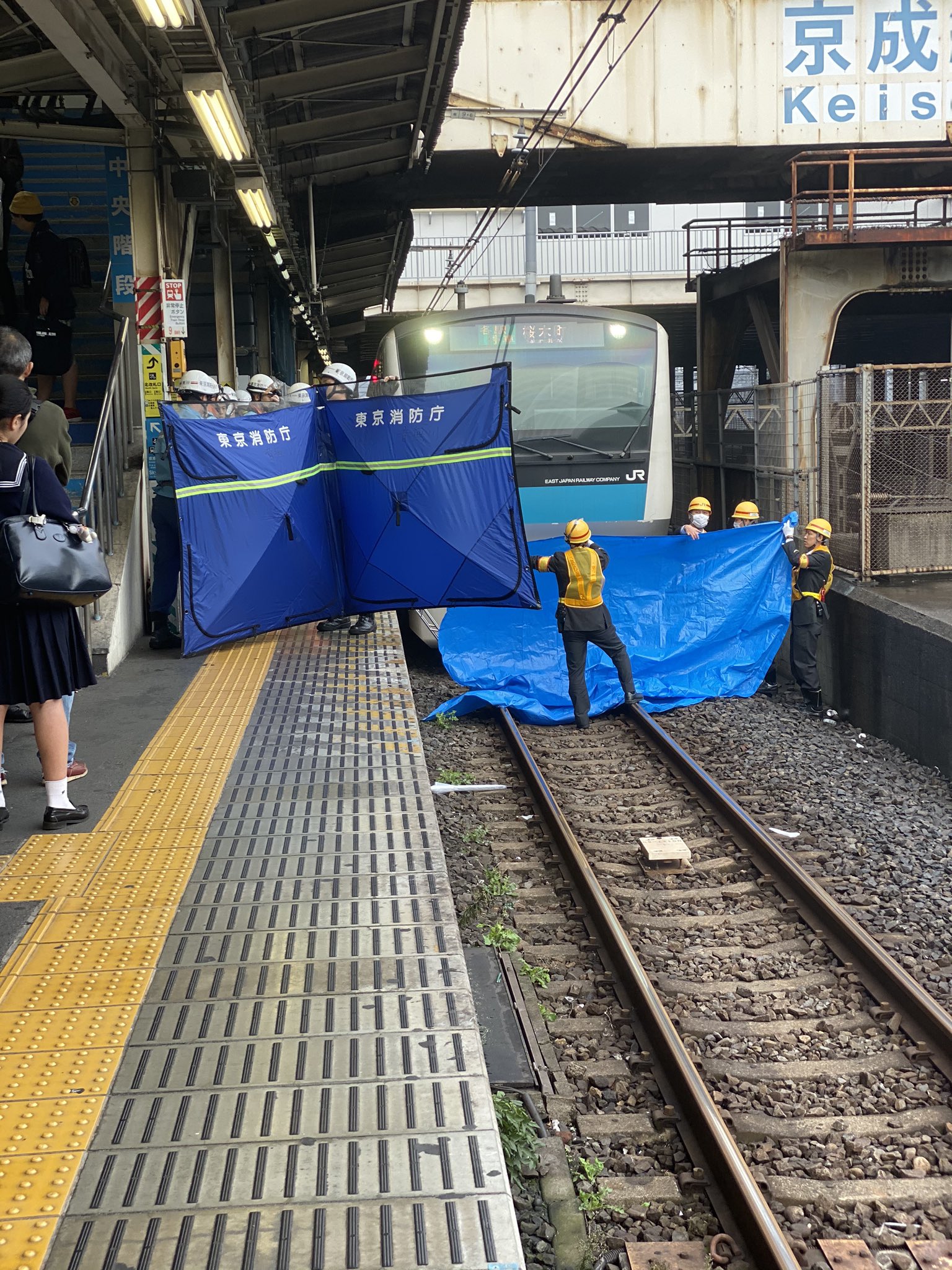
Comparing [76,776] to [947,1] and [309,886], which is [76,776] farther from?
[947,1]

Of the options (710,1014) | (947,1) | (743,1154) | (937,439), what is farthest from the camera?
(947,1)

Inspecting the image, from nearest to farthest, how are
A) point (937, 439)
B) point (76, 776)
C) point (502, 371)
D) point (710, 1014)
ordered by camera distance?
1. point (710, 1014)
2. point (76, 776)
3. point (502, 371)
4. point (937, 439)

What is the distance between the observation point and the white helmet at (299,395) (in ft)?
32.4

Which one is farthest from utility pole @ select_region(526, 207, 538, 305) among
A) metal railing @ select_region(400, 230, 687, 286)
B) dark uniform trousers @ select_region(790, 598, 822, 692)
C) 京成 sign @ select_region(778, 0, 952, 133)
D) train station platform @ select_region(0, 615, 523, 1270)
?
train station platform @ select_region(0, 615, 523, 1270)

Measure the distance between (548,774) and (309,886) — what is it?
4523mm

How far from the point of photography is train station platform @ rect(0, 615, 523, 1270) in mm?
2711

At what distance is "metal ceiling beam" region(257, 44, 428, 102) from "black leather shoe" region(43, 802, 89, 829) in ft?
25.6

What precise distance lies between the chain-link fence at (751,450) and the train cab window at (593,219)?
1997cm

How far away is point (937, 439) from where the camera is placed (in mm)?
13672

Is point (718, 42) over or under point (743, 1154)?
over

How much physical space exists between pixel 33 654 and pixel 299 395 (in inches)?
220

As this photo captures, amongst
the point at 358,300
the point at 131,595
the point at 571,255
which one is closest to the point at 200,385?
the point at 131,595

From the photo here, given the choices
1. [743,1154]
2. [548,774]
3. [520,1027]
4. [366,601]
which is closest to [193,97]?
[366,601]

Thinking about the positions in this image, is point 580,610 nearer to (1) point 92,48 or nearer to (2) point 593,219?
(1) point 92,48
